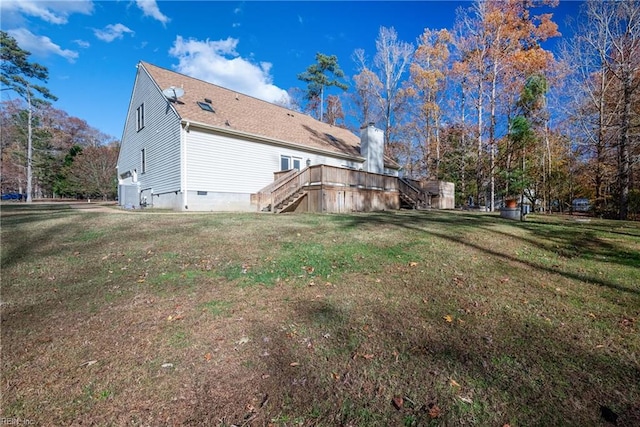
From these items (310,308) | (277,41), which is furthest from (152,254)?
(277,41)

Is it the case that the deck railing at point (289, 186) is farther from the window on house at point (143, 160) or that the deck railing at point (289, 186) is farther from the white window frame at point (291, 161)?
the window on house at point (143, 160)

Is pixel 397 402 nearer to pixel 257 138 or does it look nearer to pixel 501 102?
pixel 257 138

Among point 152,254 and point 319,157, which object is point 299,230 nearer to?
point 152,254

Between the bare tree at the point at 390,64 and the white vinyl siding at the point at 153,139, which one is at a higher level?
the bare tree at the point at 390,64

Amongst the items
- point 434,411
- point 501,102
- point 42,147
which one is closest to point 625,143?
point 501,102

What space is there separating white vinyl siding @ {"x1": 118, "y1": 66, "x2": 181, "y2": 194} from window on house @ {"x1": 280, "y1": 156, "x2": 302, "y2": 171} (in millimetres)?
5442

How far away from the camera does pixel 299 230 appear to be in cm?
716

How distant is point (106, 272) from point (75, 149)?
43516mm

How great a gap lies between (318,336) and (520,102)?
869 inches

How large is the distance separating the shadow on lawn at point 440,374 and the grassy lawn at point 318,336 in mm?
13

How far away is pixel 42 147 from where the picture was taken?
33.7 metres

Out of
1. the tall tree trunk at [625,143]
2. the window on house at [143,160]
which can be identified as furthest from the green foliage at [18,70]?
the tall tree trunk at [625,143]

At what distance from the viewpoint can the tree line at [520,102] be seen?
45.0 ft

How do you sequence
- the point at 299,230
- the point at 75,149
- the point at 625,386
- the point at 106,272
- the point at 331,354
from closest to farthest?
the point at 625,386 → the point at 331,354 → the point at 106,272 → the point at 299,230 → the point at 75,149
